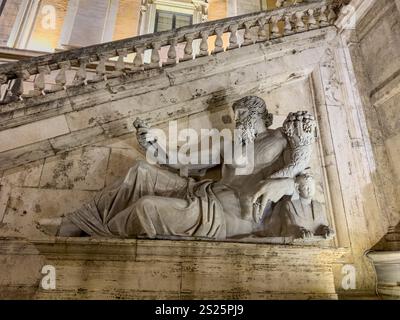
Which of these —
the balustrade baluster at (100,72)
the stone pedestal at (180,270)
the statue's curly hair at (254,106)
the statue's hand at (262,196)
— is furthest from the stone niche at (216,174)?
the statue's curly hair at (254,106)

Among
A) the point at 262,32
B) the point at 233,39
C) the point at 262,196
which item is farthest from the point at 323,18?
the point at 262,196

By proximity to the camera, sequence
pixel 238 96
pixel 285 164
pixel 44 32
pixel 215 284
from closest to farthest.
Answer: pixel 215 284 < pixel 285 164 < pixel 238 96 < pixel 44 32

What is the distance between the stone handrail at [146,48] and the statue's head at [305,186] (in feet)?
6.73

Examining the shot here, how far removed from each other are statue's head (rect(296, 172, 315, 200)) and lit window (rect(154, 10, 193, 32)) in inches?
349

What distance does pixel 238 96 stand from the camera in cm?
364

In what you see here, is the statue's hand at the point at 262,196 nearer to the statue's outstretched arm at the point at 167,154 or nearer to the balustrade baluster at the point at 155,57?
the statue's outstretched arm at the point at 167,154

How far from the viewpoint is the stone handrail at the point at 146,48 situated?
314 cm

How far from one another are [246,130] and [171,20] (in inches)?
345

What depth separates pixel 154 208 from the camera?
87.7 inches

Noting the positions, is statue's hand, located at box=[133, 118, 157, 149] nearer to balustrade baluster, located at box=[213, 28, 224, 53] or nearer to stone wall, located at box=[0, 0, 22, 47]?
balustrade baluster, located at box=[213, 28, 224, 53]

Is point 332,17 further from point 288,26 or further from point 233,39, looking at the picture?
point 233,39
